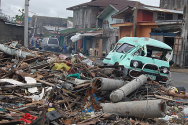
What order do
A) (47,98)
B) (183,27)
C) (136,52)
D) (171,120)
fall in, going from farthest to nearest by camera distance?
(183,27), (136,52), (47,98), (171,120)

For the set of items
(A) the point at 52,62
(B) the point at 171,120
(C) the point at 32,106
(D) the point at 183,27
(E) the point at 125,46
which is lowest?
(B) the point at 171,120

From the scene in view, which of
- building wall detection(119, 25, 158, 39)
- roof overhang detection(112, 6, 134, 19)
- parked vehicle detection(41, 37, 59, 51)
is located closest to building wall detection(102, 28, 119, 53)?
building wall detection(119, 25, 158, 39)

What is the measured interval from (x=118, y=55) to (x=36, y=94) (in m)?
5.01

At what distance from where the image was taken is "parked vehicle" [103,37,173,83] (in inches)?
380

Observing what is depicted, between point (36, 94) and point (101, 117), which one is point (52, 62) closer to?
point (36, 94)

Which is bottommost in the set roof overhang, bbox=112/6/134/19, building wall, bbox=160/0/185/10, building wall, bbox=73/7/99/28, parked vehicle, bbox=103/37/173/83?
parked vehicle, bbox=103/37/173/83

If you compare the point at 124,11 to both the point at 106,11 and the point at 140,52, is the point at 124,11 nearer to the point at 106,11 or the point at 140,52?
the point at 106,11

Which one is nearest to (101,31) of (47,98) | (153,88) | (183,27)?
(183,27)

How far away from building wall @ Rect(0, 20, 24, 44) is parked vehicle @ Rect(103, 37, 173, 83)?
1535cm

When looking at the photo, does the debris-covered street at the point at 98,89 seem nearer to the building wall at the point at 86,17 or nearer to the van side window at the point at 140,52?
the van side window at the point at 140,52

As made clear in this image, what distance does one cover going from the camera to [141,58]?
9922 mm

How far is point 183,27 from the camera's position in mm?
20609

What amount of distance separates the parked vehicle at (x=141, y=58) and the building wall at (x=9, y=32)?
1535 centimetres

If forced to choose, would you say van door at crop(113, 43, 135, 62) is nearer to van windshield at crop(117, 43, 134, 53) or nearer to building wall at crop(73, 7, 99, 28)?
van windshield at crop(117, 43, 134, 53)
